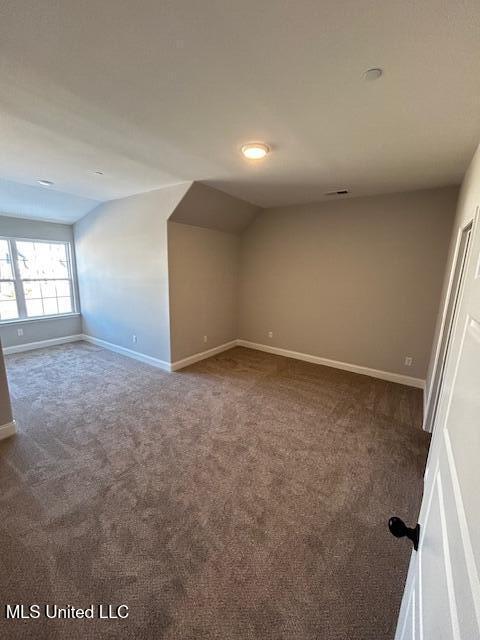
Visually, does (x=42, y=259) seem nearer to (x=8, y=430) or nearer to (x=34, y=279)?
(x=34, y=279)

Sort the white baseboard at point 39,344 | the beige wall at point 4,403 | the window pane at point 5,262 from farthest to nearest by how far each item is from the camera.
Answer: the white baseboard at point 39,344
the window pane at point 5,262
the beige wall at point 4,403

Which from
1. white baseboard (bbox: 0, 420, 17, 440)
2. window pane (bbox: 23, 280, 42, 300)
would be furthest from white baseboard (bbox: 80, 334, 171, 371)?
white baseboard (bbox: 0, 420, 17, 440)

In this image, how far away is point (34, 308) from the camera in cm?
471

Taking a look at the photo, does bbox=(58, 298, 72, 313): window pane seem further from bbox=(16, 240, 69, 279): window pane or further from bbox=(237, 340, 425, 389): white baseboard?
bbox=(237, 340, 425, 389): white baseboard

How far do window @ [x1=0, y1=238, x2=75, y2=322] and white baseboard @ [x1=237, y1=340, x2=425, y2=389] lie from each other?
3.54m

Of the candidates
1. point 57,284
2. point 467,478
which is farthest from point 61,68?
point 57,284

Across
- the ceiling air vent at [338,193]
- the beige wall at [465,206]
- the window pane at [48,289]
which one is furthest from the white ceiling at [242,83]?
the window pane at [48,289]

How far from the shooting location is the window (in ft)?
14.3

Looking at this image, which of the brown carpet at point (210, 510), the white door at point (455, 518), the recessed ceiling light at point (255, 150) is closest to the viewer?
the white door at point (455, 518)

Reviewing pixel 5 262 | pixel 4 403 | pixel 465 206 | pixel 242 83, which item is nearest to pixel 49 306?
pixel 5 262

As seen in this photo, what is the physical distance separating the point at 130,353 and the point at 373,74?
4362 mm

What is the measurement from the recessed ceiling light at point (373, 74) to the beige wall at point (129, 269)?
230 cm

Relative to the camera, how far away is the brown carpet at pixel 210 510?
4.03 feet

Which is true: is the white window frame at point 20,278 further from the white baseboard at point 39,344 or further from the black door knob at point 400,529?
the black door knob at point 400,529
